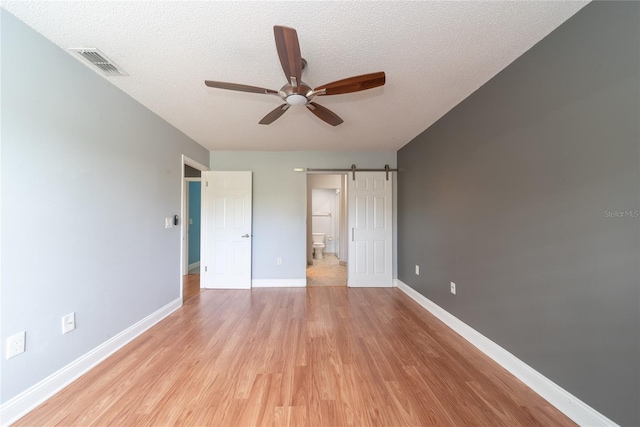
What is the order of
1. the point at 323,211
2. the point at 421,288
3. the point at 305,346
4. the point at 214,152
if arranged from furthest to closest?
1. the point at 323,211
2. the point at 214,152
3. the point at 421,288
4. the point at 305,346

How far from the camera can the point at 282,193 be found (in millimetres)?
3955

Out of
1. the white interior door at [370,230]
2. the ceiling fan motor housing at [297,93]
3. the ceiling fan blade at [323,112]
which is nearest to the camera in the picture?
the ceiling fan motor housing at [297,93]

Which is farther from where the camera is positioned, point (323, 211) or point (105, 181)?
point (323, 211)

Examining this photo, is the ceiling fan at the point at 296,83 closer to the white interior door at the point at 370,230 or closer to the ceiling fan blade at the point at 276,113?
the ceiling fan blade at the point at 276,113

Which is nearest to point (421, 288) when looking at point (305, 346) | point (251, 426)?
point (305, 346)

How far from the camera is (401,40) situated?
1.49 meters

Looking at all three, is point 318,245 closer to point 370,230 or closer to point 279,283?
point 279,283

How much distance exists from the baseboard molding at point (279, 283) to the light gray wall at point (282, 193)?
192 mm

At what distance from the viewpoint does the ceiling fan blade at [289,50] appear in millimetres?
1140

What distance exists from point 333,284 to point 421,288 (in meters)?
1.49

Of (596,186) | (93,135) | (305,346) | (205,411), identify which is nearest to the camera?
(596,186)

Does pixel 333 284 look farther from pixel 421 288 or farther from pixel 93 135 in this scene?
pixel 93 135

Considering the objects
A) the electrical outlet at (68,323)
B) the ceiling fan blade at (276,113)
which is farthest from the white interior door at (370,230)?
the electrical outlet at (68,323)

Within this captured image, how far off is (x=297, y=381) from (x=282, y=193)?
2855mm
